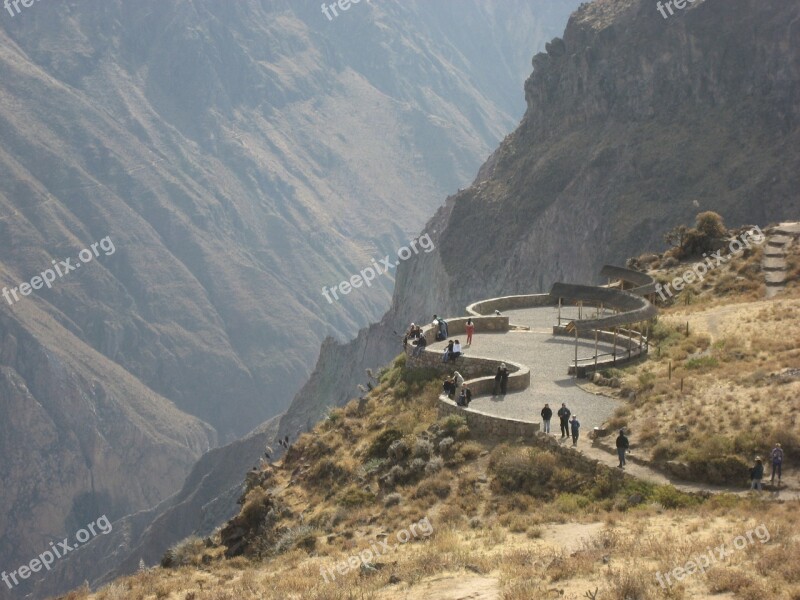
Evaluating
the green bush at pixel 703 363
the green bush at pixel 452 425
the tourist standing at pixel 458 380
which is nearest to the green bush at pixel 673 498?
the green bush at pixel 452 425

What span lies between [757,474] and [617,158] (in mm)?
93240

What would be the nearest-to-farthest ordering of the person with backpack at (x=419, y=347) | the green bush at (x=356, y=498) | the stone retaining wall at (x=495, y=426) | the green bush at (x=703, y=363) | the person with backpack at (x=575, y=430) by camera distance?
the person with backpack at (x=575, y=430) → the stone retaining wall at (x=495, y=426) → the green bush at (x=356, y=498) → the green bush at (x=703, y=363) → the person with backpack at (x=419, y=347)

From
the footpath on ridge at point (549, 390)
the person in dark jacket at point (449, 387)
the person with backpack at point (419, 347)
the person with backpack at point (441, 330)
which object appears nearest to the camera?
the footpath on ridge at point (549, 390)

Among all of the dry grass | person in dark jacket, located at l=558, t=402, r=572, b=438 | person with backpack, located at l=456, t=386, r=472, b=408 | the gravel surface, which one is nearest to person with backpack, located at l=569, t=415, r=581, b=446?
person in dark jacket, located at l=558, t=402, r=572, b=438

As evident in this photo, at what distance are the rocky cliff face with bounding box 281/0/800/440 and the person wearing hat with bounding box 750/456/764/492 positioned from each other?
72.7m

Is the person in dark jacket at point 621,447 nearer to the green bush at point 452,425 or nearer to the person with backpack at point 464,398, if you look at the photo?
the green bush at point 452,425

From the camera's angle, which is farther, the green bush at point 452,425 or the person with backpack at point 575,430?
the green bush at point 452,425

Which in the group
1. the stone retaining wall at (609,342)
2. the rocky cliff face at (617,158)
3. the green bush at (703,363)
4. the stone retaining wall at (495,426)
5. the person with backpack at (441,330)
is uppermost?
the rocky cliff face at (617,158)

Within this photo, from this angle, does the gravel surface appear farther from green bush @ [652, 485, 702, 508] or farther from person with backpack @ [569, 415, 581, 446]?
green bush @ [652, 485, 702, 508]

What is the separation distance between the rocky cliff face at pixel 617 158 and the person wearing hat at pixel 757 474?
7265 centimetres

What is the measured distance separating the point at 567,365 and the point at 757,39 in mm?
85767

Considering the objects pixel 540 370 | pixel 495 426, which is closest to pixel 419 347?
pixel 540 370

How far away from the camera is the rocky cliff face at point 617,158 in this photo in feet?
332

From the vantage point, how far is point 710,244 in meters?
54.8
